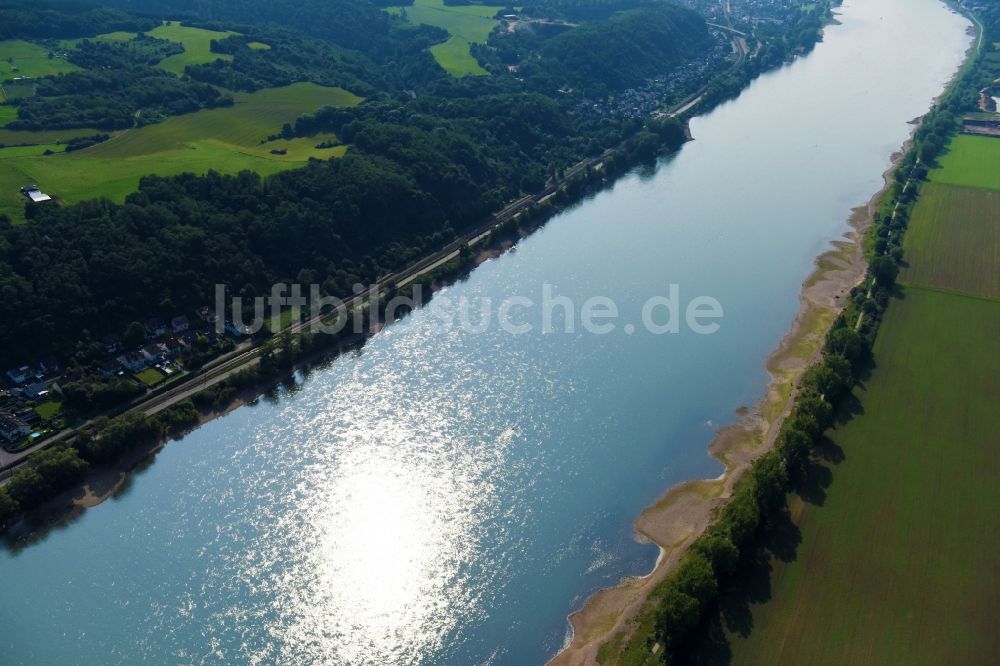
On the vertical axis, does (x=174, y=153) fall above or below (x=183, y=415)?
above

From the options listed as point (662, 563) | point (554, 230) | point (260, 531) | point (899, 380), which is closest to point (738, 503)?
point (662, 563)

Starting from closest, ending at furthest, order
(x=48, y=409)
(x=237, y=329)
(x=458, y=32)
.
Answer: (x=48, y=409) < (x=237, y=329) < (x=458, y=32)

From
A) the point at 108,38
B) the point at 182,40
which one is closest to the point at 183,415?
the point at 182,40

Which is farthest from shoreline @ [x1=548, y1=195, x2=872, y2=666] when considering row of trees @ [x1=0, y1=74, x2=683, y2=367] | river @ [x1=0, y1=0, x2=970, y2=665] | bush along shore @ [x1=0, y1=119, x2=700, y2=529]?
row of trees @ [x1=0, y1=74, x2=683, y2=367]

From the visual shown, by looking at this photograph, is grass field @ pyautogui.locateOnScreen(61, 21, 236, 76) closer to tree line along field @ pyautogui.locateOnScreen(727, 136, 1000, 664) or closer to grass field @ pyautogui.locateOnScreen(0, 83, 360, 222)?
grass field @ pyautogui.locateOnScreen(0, 83, 360, 222)

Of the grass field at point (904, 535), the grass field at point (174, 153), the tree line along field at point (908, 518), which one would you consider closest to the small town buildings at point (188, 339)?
the grass field at point (174, 153)

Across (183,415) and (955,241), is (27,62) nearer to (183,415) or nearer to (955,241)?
(183,415)
